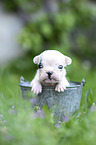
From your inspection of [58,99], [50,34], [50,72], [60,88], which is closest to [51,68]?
[50,72]

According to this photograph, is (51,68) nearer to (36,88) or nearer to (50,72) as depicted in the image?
(50,72)

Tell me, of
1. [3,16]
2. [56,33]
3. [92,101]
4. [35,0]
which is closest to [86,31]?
[56,33]

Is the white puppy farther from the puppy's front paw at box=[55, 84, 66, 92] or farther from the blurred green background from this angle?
the blurred green background

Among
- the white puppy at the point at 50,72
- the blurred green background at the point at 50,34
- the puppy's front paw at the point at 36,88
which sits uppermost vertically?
the blurred green background at the point at 50,34

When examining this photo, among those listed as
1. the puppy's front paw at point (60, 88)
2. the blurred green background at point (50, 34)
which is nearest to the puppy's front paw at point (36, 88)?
the puppy's front paw at point (60, 88)

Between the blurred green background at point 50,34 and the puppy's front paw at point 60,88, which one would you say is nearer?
the puppy's front paw at point 60,88

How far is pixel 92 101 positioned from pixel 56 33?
4.11 metres

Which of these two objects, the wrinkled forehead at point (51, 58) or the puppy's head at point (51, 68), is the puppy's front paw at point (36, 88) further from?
the wrinkled forehead at point (51, 58)

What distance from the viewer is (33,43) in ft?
19.7

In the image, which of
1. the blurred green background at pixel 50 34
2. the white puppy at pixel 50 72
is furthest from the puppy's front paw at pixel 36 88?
the blurred green background at pixel 50 34

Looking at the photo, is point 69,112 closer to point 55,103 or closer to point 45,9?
point 55,103

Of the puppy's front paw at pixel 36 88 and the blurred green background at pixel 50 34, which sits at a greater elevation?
the blurred green background at pixel 50 34

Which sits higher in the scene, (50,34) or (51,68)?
(50,34)

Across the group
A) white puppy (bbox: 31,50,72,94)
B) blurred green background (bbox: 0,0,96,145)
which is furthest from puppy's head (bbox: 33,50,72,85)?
blurred green background (bbox: 0,0,96,145)
